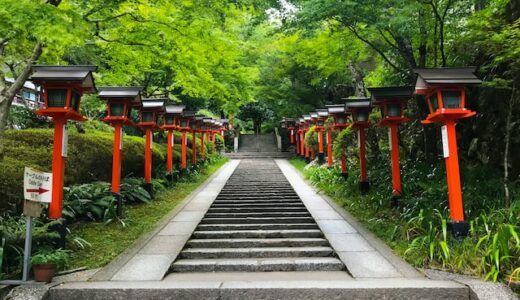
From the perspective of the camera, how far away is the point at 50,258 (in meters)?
5.26

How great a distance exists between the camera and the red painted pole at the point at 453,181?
251 inches

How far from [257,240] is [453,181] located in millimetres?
3766

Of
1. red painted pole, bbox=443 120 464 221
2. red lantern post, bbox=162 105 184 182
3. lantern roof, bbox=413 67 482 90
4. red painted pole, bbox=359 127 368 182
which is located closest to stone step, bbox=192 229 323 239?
red painted pole, bbox=443 120 464 221

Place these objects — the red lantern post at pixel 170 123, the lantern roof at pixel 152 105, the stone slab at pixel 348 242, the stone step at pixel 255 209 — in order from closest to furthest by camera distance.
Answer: the stone slab at pixel 348 242 < the stone step at pixel 255 209 < the lantern roof at pixel 152 105 < the red lantern post at pixel 170 123

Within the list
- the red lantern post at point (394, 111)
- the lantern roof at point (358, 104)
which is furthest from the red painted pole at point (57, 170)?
the lantern roof at point (358, 104)

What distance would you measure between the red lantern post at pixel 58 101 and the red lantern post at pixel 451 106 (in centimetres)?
609

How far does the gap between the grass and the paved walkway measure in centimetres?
29

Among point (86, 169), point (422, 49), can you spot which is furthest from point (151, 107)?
point (422, 49)

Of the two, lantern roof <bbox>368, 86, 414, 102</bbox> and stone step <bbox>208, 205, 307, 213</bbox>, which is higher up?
lantern roof <bbox>368, 86, 414, 102</bbox>

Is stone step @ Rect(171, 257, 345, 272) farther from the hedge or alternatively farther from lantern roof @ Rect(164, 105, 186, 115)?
lantern roof @ Rect(164, 105, 186, 115)

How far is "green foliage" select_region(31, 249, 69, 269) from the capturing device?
5.17m

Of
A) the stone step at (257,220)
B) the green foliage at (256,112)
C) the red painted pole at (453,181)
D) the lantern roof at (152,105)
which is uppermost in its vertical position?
the green foliage at (256,112)

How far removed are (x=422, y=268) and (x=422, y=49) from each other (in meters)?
6.13

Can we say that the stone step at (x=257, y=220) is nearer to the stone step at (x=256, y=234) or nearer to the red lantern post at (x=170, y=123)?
the stone step at (x=256, y=234)
